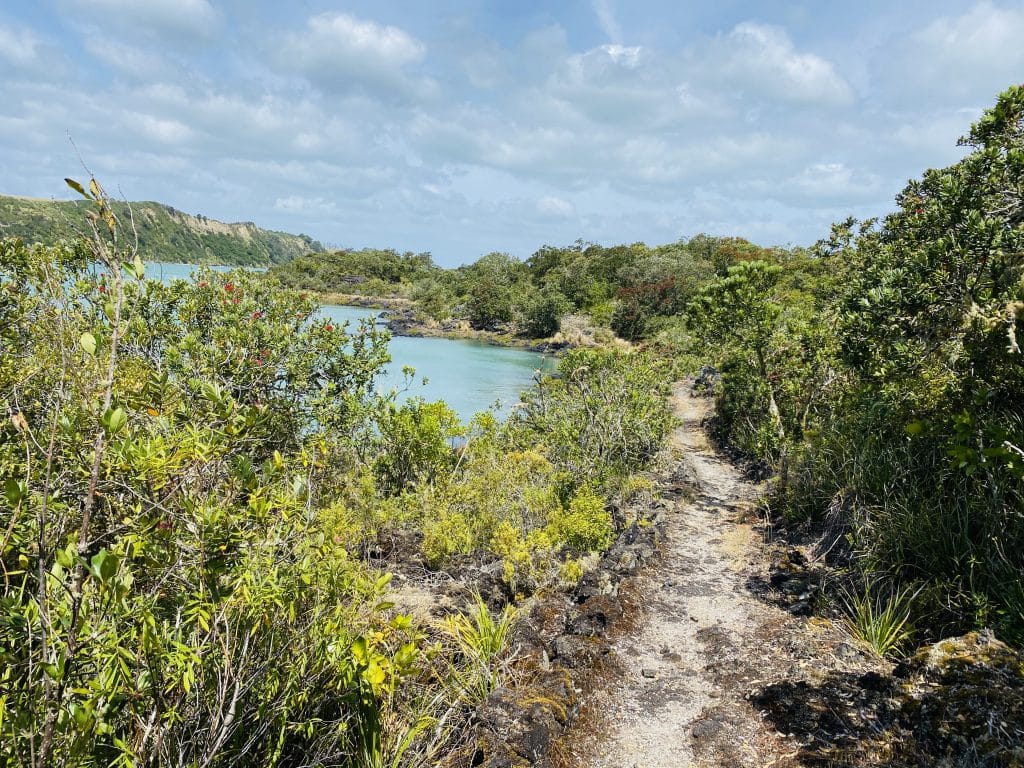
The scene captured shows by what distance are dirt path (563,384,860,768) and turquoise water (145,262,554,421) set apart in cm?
1205

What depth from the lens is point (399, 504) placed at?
353 inches

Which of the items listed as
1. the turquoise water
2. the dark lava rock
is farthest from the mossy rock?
the turquoise water

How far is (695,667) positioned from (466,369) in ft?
103

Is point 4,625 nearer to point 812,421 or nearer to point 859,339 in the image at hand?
point 859,339

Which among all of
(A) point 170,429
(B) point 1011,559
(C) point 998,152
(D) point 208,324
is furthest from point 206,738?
(D) point 208,324

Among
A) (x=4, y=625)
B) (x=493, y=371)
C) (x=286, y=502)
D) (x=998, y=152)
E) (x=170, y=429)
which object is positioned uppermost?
(x=998, y=152)

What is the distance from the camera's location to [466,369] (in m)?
35.9

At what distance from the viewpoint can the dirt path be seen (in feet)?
12.6

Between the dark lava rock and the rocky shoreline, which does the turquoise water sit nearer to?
the rocky shoreline

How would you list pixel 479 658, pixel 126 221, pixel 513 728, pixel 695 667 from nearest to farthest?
1. pixel 126 221
2. pixel 513 728
3. pixel 479 658
4. pixel 695 667

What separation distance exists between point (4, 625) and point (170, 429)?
0.82 metres

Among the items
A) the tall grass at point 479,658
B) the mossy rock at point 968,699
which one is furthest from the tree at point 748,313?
the tall grass at point 479,658

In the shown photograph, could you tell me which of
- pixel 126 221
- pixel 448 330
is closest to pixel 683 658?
pixel 126 221

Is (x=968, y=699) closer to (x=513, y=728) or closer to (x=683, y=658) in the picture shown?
(x=683, y=658)
